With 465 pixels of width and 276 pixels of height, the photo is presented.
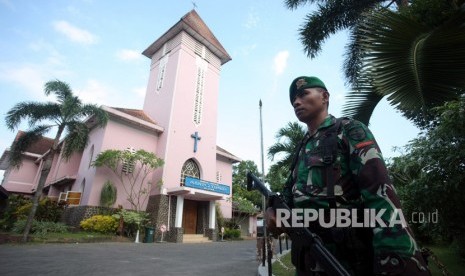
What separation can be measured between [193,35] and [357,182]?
72.1 feet

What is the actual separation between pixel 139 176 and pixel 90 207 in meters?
3.20

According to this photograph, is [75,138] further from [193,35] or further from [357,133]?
[357,133]

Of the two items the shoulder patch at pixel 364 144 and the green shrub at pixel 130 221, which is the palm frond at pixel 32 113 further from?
the shoulder patch at pixel 364 144

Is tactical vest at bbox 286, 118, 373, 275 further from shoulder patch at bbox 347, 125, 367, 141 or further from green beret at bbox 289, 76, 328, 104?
green beret at bbox 289, 76, 328, 104

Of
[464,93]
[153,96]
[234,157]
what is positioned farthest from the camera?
[234,157]

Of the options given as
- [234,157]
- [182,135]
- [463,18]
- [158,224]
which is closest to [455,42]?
[463,18]

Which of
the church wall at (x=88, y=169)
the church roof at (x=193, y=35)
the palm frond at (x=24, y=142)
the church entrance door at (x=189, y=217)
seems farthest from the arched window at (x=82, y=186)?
the church roof at (x=193, y=35)

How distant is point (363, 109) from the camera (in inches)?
168

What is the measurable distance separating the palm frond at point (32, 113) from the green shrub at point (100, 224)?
5298 millimetres

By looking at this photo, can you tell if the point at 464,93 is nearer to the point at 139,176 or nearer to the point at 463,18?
the point at 463,18

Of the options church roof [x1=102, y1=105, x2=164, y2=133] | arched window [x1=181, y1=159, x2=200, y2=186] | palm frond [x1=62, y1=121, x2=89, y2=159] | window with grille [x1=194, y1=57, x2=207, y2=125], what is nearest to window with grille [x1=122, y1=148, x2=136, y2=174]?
church roof [x1=102, y1=105, x2=164, y2=133]

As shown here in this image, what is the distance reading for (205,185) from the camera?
57.6ft

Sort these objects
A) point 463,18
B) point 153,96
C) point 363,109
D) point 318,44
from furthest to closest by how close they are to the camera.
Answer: point 153,96 < point 318,44 < point 363,109 < point 463,18

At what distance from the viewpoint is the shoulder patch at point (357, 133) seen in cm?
150
